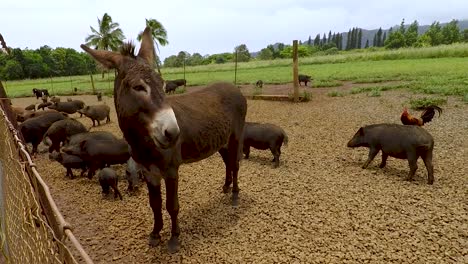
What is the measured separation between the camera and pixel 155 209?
429 cm

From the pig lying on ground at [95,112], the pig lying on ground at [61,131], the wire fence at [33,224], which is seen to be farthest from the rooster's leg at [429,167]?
the pig lying on ground at [95,112]

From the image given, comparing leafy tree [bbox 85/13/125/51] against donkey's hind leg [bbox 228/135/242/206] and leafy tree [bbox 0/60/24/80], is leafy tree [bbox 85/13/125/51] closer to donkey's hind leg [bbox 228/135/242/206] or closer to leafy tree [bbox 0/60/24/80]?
leafy tree [bbox 0/60/24/80]

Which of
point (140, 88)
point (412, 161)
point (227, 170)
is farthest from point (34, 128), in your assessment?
point (412, 161)

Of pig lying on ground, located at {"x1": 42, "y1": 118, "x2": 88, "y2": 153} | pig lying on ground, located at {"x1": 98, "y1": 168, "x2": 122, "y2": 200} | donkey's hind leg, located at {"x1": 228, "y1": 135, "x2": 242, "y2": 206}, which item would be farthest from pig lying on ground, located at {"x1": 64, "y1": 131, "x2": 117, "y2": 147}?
donkey's hind leg, located at {"x1": 228, "y1": 135, "x2": 242, "y2": 206}

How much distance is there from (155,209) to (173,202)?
1.12 feet

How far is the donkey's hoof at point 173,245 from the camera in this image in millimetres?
4253

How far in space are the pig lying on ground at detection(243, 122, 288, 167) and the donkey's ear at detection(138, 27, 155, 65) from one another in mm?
4007

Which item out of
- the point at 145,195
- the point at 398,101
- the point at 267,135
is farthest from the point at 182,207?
the point at 398,101

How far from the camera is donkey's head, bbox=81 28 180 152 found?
3111 millimetres

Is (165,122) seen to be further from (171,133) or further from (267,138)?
(267,138)

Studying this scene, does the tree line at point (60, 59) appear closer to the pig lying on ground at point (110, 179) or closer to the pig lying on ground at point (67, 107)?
the pig lying on ground at point (67, 107)

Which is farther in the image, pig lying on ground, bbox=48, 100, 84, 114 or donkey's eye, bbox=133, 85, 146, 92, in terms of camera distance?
pig lying on ground, bbox=48, 100, 84, 114

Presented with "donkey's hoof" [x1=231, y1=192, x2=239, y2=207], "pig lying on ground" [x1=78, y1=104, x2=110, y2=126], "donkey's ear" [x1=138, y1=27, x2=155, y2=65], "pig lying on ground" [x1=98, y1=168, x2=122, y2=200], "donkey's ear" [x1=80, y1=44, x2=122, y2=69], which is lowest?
"donkey's hoof" [x1=231, y1=192, x2=239, y2=207]

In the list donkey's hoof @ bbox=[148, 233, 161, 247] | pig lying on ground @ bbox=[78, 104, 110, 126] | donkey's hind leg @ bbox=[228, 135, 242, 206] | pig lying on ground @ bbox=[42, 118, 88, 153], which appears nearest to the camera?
donkey's hoof @ bbox=[148, 233, 161, 247]
